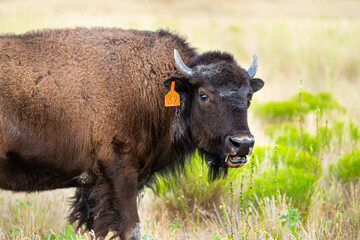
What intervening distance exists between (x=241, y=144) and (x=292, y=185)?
65.2 inches

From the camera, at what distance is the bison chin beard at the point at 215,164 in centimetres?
472

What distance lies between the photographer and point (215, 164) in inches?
192

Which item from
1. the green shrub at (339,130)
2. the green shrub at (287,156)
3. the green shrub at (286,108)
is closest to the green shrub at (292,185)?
the green shrub at (287,156)

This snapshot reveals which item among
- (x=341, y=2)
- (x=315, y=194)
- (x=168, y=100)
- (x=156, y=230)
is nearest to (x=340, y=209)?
(x=315, y=194)

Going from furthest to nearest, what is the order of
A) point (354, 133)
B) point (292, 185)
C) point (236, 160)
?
point (354, 133) < point (292, 185) < point (236, 160)

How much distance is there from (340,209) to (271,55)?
968cm

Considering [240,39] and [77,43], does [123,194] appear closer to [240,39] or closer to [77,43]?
[77,43]

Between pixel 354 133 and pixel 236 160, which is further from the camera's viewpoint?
pixel 354 133

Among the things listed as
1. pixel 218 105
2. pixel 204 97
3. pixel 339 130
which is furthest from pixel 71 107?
pixel 339 130

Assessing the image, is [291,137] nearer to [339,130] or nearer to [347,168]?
[339,130]

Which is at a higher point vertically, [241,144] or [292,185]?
[241,144]

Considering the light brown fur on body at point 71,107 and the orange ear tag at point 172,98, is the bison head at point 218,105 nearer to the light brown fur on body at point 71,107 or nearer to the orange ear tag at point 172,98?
the orange ear tag at point 172,98

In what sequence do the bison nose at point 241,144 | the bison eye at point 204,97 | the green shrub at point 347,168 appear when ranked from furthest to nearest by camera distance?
the green shrub at point 347,168, the bison eye at point 204,97, the bison nose at point 241,144

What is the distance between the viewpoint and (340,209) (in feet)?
18.6
